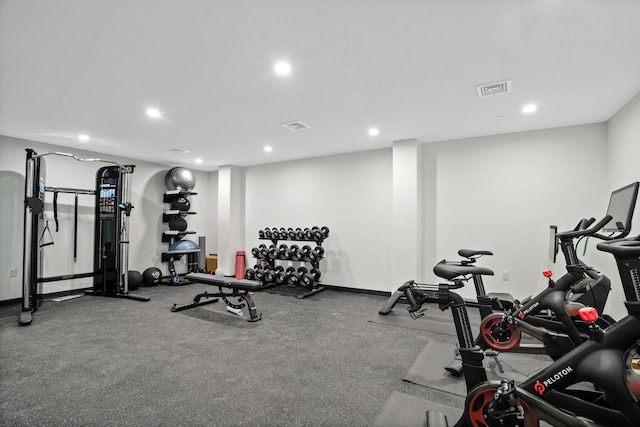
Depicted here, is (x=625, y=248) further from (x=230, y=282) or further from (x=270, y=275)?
(x=270, y=275)

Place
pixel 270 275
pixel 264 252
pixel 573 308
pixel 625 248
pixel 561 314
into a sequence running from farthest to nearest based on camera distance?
pixel 264 252 → pixel 270 275 → pixel 573 308 → pixel 561 314 → pixel 625 248

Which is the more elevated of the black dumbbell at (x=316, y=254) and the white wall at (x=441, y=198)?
the white wall at (x=441, y=198)

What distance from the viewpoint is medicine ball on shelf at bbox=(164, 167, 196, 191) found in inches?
237

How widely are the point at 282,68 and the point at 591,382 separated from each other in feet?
8.91

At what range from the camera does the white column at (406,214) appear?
4.52 m

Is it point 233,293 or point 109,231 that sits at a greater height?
point 109,231

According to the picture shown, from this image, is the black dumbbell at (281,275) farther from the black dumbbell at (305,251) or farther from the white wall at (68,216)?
the white wall at (68,216)

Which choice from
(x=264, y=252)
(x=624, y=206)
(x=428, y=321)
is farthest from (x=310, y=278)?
(x=624, y=206)

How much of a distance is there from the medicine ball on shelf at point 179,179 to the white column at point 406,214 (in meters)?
4.16

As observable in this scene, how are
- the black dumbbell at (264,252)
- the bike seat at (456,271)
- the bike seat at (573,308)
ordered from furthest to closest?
1. the black dumbbell at (264,252)
2. the bike seat at (573,308)
3. the bike seat at (456,271)

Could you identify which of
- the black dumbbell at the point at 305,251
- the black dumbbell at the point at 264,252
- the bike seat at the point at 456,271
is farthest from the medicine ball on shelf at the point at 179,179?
the bike seat at the point at 456,271

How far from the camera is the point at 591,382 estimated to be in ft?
4.04

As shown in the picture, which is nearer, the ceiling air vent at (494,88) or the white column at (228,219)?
the ceiling air vent at (494,88)

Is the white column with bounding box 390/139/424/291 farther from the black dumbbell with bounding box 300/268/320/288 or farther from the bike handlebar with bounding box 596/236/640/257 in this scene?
the bike handlebar with bounding box 596/236/640/257
